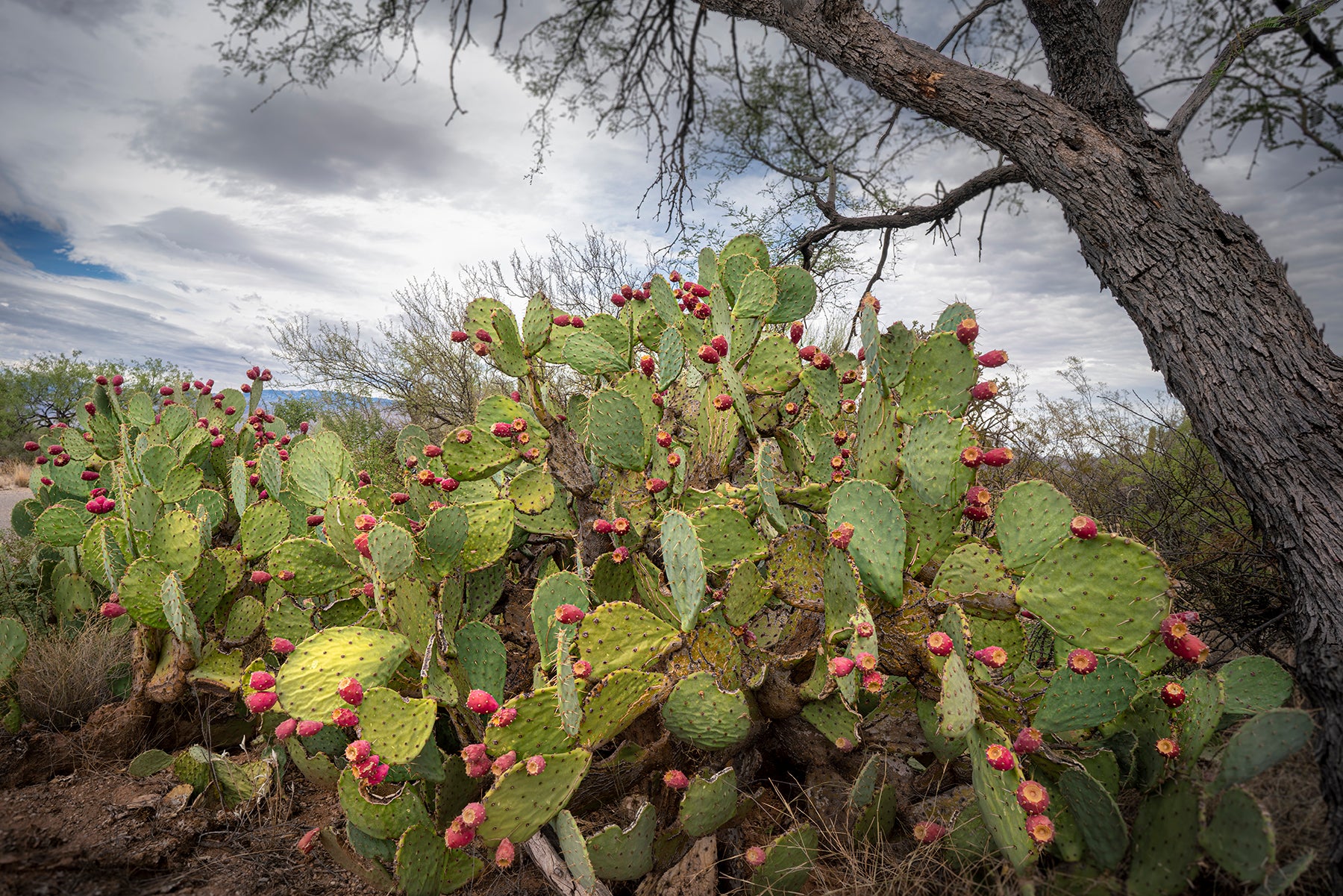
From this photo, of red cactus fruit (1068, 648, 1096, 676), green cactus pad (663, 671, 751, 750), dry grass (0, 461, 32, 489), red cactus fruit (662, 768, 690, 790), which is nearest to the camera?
red cactus fruit (1068, 648, 1096, 676)

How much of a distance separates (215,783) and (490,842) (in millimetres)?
1421

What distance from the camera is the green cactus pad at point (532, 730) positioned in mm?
1301

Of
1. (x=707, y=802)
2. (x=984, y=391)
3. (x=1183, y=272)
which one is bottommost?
(x=707, y=802)

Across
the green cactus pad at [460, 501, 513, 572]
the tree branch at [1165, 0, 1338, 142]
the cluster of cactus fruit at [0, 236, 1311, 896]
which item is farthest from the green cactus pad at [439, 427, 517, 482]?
the tree branch at [1165, 0, 1338, 142]

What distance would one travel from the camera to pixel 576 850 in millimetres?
1287

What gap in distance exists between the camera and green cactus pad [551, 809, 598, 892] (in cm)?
127

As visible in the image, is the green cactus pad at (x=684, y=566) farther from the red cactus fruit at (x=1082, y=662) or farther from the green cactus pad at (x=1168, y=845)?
the green cactus pad at (x=1168, y=845)

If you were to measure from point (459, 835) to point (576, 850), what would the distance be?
24 cm

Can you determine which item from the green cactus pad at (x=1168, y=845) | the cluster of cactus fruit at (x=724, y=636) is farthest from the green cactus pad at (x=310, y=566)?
the green cactus pad at (x=1168, y=845)

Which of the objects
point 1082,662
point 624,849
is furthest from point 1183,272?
point 624,849

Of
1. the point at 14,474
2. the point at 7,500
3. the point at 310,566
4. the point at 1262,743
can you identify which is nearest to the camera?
the point at 1262,743

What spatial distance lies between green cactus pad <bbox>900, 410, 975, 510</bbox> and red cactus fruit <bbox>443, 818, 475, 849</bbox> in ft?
3.81

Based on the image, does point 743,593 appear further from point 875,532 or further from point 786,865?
point 786,865

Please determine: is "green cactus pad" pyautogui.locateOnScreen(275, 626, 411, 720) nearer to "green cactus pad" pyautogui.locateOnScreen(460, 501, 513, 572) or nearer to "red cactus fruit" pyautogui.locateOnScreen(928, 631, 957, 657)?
"green cactus pad" pyautogui.locateOnScreen(460, 501, 513, 572)
